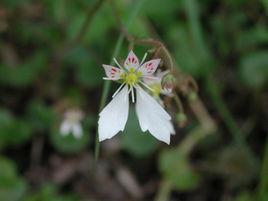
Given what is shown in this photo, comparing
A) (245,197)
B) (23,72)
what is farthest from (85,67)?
(245,197)

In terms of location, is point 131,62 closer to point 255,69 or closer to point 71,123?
point 71,123

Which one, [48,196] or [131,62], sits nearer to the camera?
[131,62]

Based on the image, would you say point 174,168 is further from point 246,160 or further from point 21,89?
point 21,89

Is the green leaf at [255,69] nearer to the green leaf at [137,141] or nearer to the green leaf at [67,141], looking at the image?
the green leaf at [137,141]

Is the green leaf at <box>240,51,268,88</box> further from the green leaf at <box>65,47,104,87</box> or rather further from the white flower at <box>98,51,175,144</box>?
the white flower at <box>98,51,175,144</box>

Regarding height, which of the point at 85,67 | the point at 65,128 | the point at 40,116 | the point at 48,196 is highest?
the point at 85,67

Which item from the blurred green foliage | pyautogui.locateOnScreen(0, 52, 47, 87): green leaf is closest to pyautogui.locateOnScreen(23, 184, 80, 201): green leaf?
the blurred green foliage

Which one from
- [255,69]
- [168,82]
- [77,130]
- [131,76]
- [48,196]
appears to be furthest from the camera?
[255,69]

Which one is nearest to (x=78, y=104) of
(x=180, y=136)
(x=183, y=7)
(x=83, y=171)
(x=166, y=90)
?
(x=83, y=171)
